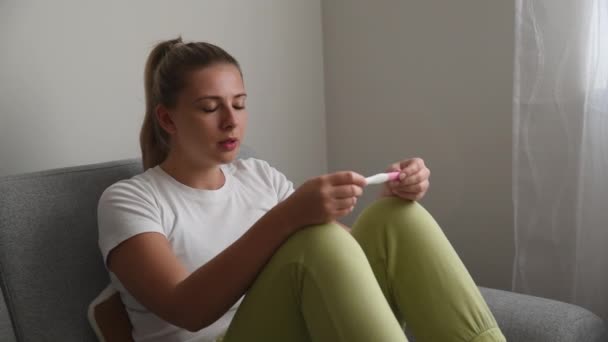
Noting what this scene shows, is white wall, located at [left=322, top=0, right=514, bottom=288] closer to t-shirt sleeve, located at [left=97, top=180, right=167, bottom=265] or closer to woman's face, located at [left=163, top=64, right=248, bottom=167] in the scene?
woman's face, located at [left=163, top=64, right=248, bottom=167]

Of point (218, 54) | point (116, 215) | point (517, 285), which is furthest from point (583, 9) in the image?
point (116, 215)

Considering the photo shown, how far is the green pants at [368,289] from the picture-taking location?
956 mm

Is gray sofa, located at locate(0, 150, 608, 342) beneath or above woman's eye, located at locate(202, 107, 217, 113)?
beneath

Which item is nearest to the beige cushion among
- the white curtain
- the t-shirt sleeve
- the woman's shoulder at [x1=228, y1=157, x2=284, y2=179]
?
the t-shirt sleeve

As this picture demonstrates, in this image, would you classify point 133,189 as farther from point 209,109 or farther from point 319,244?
point 319,244

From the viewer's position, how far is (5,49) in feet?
4.69

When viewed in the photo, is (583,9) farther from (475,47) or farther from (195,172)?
(195,172)

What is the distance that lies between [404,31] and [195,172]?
0.97 metres

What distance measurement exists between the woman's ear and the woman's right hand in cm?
37

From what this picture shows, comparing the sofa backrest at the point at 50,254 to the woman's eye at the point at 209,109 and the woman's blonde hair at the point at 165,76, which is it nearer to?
the woman's blonde hair at the point at 165,76

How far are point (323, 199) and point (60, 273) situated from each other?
53 centimetres

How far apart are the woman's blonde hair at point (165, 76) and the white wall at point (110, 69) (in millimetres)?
287

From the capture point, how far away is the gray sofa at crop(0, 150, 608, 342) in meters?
1.19

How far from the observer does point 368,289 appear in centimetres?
97
